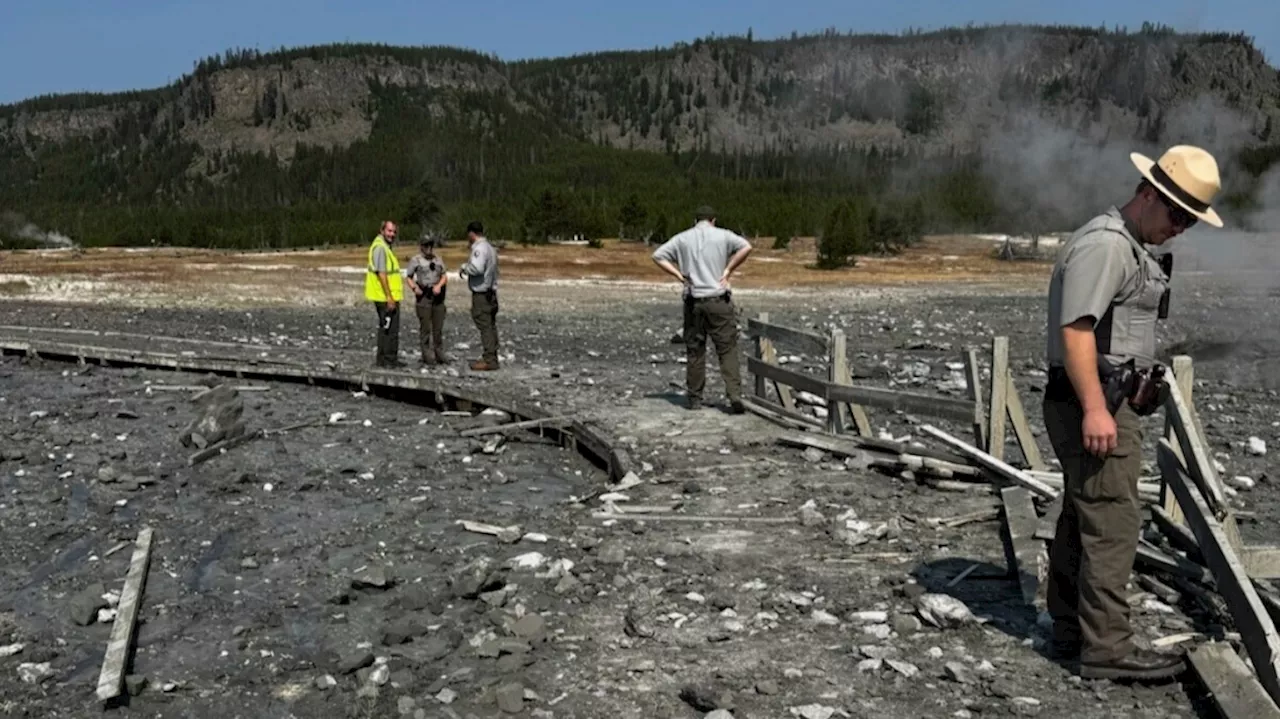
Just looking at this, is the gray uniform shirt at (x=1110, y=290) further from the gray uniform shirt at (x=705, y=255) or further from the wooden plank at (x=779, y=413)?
the gray uniform shirt at (x=705, y=255)

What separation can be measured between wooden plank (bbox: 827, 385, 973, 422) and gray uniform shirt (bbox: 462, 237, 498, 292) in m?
6.32

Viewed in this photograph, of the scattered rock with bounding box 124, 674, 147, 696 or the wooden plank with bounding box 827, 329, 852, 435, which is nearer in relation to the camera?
the scattered rock with bounding box 124, 674, 147, 696

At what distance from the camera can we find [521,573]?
6547 millimetres

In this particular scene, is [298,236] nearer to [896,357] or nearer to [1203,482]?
[896,357]

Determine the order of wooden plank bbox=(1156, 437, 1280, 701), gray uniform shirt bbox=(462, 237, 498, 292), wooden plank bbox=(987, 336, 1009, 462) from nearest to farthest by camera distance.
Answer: wooden plank bbox=(1156, 437, 1280, 701) < wooden plank bbox=(987, 336, 1009, 462) < gray uniform shirt bbox=(462, 237, 498, 292)

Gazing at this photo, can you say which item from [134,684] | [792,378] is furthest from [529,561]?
[792,378]

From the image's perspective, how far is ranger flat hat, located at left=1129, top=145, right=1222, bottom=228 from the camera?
170 inches

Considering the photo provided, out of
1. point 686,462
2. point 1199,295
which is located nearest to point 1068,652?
point 686,462

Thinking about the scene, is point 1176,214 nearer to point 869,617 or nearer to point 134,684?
point 869,617

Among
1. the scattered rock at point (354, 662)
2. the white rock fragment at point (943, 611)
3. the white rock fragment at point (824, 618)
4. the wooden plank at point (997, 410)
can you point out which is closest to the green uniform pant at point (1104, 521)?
the white rock fragment at point (943, 611)

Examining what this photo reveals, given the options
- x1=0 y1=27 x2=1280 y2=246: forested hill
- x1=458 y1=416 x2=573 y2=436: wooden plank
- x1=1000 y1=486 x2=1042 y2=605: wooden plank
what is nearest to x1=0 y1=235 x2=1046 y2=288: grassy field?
x1=0 y1=27 x2=1280 y2=246: forested hill

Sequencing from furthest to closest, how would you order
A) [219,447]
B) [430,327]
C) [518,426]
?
[430,327]
[518,426]
[219,447]

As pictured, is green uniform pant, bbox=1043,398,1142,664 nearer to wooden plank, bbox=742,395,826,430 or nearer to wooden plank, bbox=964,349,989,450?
wooden plank, bbox=964,349,989,450

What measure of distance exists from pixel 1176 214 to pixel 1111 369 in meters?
0.65
